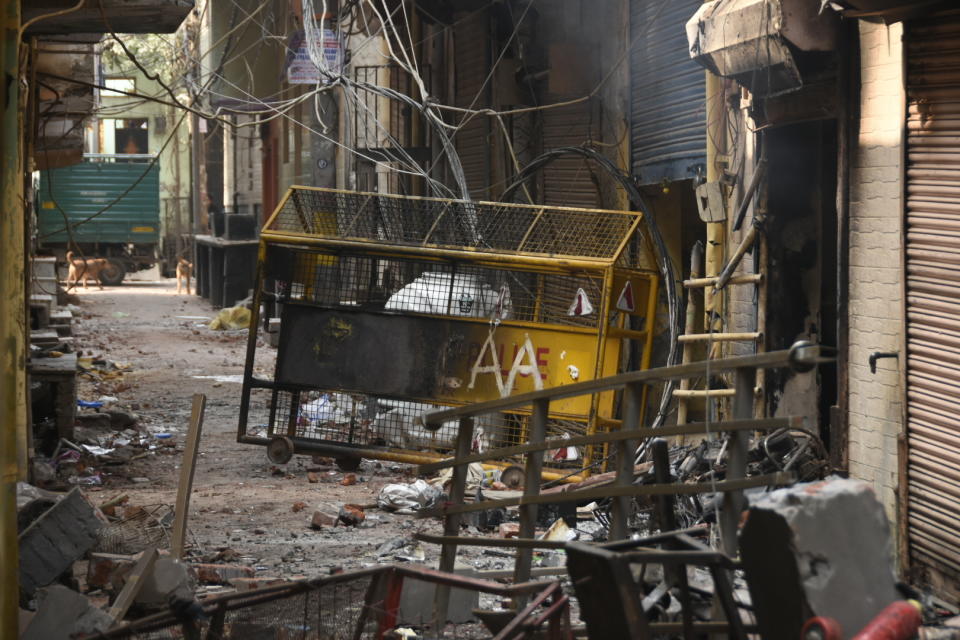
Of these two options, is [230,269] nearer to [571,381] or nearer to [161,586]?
[571,381]

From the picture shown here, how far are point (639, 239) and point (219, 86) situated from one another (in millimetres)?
24614

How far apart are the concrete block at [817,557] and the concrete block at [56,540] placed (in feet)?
12.9

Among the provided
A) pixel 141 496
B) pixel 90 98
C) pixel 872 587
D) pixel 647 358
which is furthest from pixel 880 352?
pixel 90 98

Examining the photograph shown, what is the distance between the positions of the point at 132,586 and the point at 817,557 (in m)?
3.29

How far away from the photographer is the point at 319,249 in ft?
33.1

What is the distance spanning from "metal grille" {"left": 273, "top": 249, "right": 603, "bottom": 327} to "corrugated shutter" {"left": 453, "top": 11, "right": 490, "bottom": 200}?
238 inches

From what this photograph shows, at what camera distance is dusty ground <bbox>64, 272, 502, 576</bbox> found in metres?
Result: 7.80

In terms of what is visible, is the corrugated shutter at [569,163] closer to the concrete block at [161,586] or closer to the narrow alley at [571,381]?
the narrow alley at [571,381]

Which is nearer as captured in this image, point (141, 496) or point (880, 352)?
point (880, 352)

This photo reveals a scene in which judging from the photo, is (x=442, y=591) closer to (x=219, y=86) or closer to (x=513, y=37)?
(x=513, y=37)

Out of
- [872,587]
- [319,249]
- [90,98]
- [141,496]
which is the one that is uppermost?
[90,98]

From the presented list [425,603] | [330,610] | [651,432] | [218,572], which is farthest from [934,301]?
[218,572]

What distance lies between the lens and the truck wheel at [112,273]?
3528 cm

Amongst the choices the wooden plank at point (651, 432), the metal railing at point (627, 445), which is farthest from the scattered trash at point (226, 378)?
the metal railing at point (627, 445)
